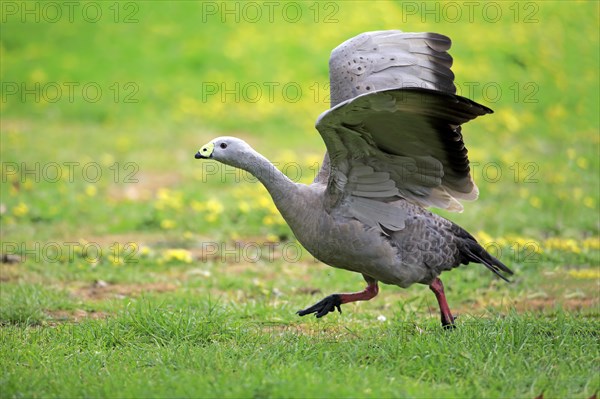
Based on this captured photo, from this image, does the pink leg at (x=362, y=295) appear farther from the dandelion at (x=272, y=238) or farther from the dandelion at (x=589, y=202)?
the dandelion at (x=589, y=202)

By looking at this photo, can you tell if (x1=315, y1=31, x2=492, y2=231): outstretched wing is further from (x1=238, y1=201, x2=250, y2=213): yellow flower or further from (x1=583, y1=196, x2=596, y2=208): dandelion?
(x1=583, y1=196, x2=596, y2=208): dandelion

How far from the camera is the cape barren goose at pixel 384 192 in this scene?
5.26m

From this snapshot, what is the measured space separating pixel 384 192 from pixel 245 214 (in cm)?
385

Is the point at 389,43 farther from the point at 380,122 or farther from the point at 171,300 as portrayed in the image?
the point at 171,300

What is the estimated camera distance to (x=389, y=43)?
6.33 metres

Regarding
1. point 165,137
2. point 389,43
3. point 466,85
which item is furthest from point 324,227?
point 466,85

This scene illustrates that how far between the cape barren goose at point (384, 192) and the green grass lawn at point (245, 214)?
17.4 inches

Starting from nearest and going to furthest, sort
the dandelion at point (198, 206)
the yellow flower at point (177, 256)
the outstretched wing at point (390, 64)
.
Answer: the outstretched wing at point (390, 64) → the yellow flower at point (177, 256) → the dandelion at point (198, 206)

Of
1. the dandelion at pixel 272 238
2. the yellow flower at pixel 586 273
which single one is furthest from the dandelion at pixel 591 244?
the dandelion at pixel 272 238

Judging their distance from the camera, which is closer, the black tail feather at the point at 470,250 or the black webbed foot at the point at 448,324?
the black webbed foot at the point at 448,324

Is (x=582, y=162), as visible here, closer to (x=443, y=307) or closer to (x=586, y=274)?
(x=586, y=274)

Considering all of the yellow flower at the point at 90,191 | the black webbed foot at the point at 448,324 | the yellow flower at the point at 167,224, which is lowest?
the black webbed foot at the point at 448,324

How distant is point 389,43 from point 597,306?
2581mm

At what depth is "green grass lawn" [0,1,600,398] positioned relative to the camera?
475 cm
